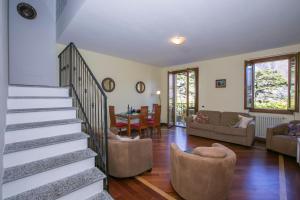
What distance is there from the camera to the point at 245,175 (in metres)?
2.77

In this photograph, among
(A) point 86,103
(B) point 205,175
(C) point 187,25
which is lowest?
(B) point 205,175

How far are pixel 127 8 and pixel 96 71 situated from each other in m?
2.95

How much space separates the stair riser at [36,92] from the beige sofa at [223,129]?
3.90m

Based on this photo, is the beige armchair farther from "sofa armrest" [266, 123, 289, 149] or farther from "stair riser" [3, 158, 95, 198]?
"sofa armrest" [266, 123, 289, 149]

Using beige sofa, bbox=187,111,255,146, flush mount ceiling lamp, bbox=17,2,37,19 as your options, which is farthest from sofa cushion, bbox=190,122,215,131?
flush mount ceiling lamp, bbox=17,2,37,19

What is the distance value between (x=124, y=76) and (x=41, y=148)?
4552 millimetres

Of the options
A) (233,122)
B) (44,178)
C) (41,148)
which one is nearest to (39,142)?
(41,148)

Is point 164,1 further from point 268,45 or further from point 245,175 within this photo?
point 268,45

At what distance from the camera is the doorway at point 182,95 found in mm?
6477

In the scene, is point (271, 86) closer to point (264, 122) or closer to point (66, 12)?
point (264, 122)

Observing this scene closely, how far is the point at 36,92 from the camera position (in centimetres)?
264

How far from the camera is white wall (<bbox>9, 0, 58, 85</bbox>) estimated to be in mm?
3637

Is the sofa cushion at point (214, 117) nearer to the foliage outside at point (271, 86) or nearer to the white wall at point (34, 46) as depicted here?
the foliage outside at point (271, 86)

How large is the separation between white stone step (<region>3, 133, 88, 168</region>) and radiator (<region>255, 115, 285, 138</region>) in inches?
189
